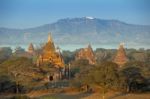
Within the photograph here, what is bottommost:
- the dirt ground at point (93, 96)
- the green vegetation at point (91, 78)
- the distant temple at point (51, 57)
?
the dirt ground at point (93, 96)

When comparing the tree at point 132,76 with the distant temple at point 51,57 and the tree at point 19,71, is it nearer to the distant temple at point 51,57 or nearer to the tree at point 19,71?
the tree at point 19,71

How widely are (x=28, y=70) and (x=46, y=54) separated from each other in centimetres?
888

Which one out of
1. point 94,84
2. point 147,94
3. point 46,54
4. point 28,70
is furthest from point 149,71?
point 46,54

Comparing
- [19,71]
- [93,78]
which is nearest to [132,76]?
[93,78]

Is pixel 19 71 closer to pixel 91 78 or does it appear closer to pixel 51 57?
pixel 91 78

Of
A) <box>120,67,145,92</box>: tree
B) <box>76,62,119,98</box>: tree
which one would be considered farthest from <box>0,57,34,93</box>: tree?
<box>120,67,145,92</box>: tree

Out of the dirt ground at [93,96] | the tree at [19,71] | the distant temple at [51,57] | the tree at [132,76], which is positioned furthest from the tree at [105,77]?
the distant temple at [51,57]

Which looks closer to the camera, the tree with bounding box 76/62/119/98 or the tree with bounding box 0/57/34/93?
the tree with bounding box 76/62/119/98

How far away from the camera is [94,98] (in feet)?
92.2

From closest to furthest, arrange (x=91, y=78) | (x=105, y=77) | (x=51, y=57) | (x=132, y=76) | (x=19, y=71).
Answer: (x=105, y=77) → (x=91, y=78) → (x=132, y=76) → (x=19, y=71) → (x=51, y=57)

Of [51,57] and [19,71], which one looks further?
[51,57]

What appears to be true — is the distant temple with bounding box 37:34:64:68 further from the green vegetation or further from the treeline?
the treeline

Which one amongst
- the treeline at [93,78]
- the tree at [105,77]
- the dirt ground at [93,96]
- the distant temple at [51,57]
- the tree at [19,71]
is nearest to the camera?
the tree at [105,77]

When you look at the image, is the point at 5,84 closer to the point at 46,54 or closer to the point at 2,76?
the point at 2,76
